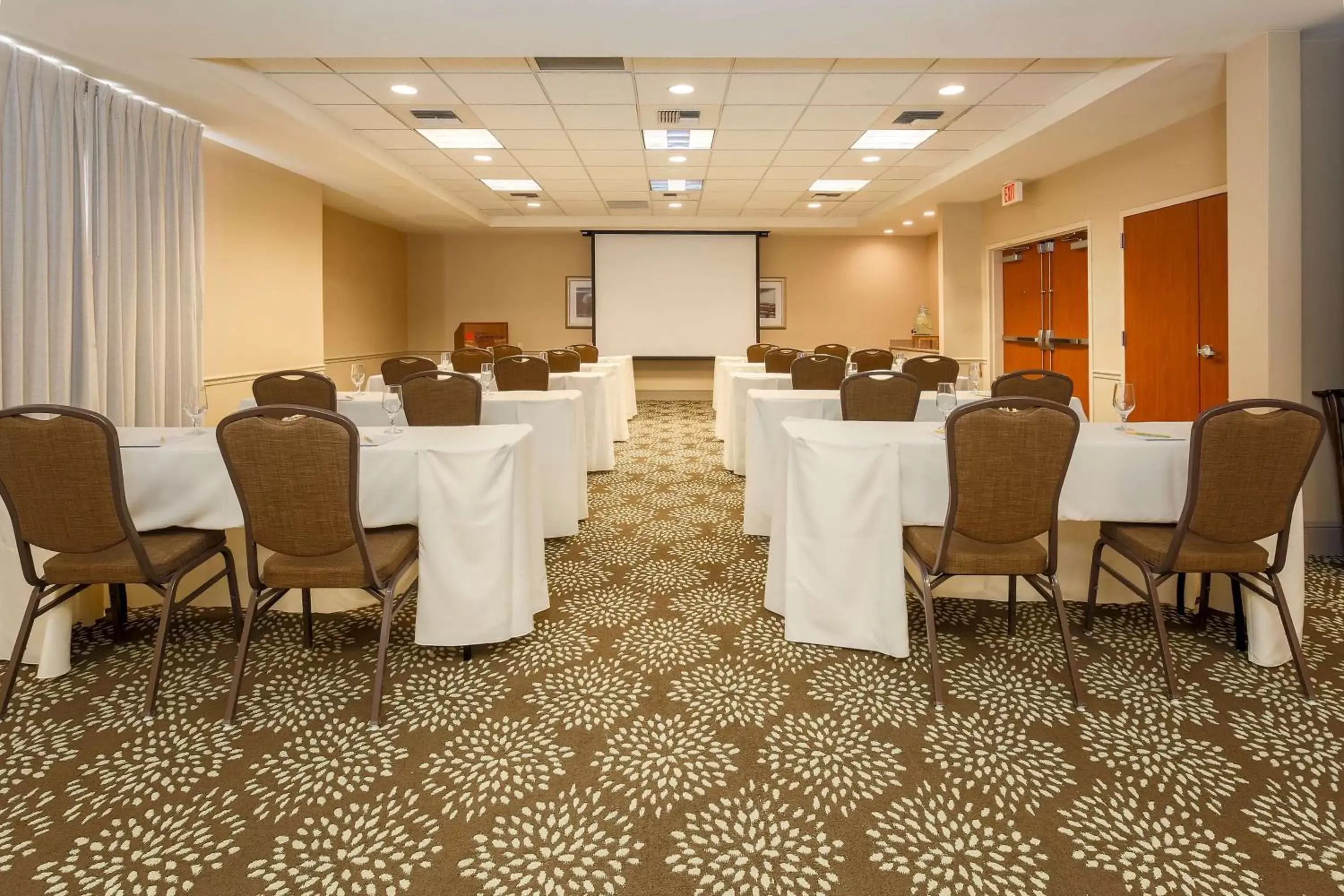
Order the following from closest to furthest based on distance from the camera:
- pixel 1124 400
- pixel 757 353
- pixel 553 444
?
pixel 1124 400 < pixel 553 444 < pixel 757 353

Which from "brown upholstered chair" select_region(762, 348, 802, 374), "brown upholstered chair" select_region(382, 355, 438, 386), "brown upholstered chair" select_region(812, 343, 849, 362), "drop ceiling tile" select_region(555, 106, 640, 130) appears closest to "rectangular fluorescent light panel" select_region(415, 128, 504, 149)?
"drop ceiling tile" select_region(555, 106, 640, 130)

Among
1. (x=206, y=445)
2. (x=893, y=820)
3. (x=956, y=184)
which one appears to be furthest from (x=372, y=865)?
(x=956, y=184)

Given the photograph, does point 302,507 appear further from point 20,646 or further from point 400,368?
point 400,368

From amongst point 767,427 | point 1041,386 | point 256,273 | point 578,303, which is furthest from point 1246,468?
point 578,303

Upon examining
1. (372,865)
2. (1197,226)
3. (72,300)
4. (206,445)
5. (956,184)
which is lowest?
(372,865)

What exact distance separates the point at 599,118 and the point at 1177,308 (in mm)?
4953

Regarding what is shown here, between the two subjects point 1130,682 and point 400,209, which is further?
point 400,209

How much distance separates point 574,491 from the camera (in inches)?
181

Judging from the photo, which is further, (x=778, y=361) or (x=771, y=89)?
(x=778, y=361)

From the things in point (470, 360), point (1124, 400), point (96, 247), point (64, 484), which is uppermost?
point (96, 247)

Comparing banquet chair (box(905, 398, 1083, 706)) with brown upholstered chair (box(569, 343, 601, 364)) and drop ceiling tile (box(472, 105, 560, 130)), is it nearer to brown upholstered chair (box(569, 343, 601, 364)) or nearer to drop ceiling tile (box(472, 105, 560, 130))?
drop ceiling tile (box(472, 105, 560, 130))

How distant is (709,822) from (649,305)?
1155cm

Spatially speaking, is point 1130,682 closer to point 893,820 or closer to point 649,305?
point 893,820

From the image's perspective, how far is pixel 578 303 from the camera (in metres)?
13.4
